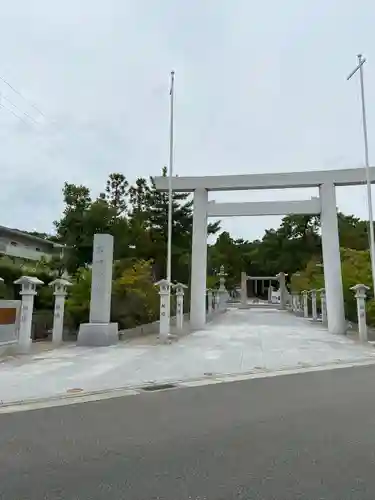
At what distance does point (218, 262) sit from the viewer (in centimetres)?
4712

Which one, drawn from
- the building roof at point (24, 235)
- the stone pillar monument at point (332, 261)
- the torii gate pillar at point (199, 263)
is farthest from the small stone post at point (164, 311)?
the building roof at point (24, 235)

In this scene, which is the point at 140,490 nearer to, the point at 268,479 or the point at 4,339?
the point at 268,479

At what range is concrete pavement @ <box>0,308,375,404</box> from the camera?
809 cm

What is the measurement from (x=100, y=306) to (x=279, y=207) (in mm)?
10062

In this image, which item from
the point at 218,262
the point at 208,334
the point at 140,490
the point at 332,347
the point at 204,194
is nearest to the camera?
the point at 140,490

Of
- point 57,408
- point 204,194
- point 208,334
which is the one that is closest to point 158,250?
point 204,194

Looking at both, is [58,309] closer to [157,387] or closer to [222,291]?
[157,387]

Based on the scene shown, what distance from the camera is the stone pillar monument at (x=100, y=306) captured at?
1402 centimetres

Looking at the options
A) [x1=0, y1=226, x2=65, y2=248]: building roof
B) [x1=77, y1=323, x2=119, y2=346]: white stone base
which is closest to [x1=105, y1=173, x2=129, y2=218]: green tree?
[x1=0, y1=226, x2=65, y2=248]: building roof

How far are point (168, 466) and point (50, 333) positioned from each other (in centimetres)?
1410

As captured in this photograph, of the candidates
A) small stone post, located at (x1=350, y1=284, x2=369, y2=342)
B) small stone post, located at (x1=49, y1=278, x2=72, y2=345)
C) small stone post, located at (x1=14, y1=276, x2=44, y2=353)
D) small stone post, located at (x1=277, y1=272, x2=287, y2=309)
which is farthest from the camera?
small stone post, located at (x1=277, y1=272, x2=287, y2=309)

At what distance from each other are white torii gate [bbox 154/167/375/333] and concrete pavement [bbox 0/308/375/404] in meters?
3.87

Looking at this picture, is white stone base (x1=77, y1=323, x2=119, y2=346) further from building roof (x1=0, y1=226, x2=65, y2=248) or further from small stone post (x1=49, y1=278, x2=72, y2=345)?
building roof (x1=0, y1=226, x2=65, y2=248)

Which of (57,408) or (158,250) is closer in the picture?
(57,408)
